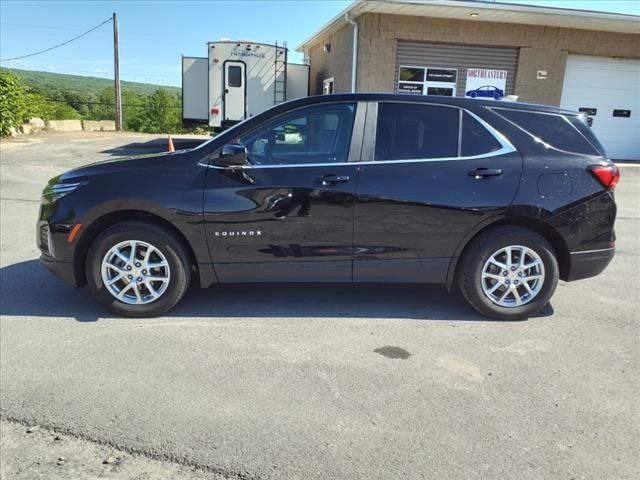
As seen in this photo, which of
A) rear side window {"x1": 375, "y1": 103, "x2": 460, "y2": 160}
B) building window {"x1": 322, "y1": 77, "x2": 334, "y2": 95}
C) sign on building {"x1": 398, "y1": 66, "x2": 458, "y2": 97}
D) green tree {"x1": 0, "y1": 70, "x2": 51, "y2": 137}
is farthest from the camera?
green tree {"x1": 0, "y1": 70, "x2": 51, "y2": 137}

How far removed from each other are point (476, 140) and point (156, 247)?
8.77 feet

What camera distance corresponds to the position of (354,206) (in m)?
3.98

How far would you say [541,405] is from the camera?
300 cm

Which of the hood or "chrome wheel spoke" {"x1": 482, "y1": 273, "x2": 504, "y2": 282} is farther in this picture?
A: "chrome wheel spoke" {"x1": 482, "y1": 273, "x2": 504, "y2": 282}

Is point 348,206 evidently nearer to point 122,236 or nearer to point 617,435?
point 122,236

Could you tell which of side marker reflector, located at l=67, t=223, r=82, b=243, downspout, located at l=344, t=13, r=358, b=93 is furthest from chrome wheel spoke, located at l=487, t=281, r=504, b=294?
downspout, located at l=344, t=13, r=358, b=93

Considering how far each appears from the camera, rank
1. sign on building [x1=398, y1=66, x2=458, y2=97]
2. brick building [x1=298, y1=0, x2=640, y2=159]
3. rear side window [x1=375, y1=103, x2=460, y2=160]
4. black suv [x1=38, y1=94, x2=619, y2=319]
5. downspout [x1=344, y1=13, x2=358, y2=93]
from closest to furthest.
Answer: black suv [x1=38, y1=94, x2=619, y2=319] → rear side window [x1=375, y1=103, x2=460, y2=160] → brick building [x1=298, y1=0, x2=640, y2=159] → downspout [x1=344, y1=13, x2=358, y2=93] → sign on building [x1=398, y1=66, x2=458, y2=97]

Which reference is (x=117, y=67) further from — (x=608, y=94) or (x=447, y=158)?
(x=447, y=158)

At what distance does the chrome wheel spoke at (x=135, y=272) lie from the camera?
4.06 m

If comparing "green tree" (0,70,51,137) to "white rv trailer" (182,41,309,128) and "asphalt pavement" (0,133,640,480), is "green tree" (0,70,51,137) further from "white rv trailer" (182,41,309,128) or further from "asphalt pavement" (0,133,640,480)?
"asphalt pavement" (0,133,640,480)

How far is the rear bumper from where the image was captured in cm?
418

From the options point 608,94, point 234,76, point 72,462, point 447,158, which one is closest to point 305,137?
point 447,158

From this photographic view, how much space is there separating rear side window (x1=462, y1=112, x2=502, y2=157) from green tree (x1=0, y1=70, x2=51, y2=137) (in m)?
19.5

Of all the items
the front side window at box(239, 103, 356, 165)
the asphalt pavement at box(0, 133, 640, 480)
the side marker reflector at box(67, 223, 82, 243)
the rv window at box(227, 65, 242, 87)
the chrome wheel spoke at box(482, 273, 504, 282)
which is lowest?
the asphalt pavement at box(0, 133, 640, 480)
